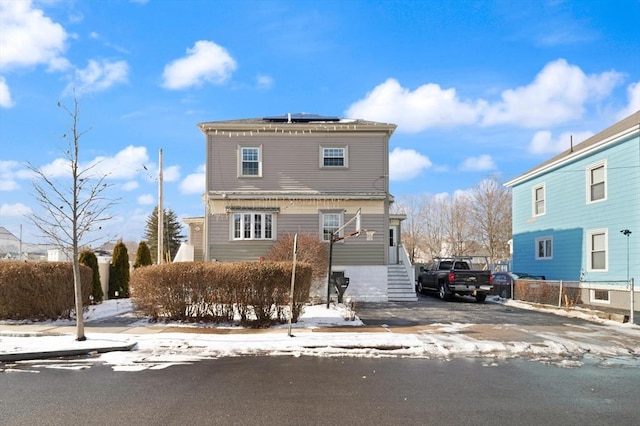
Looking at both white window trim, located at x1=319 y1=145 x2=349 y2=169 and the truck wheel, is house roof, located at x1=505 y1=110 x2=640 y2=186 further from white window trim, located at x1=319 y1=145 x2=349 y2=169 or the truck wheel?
white window trim, located at x1=319 y1=145 x2=349 y2=169

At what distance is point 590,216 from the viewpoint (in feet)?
65.6

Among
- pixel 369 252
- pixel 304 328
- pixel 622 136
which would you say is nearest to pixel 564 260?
pixel 622 136

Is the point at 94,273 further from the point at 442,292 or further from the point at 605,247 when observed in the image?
the point at 605,247

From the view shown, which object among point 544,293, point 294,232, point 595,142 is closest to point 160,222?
point 294,232

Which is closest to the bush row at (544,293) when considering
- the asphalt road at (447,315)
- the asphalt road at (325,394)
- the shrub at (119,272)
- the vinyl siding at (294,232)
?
the asphalt road at (447,315)

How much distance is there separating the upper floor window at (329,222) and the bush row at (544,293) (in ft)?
25.5

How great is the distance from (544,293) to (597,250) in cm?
317

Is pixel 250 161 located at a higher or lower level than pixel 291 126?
lower

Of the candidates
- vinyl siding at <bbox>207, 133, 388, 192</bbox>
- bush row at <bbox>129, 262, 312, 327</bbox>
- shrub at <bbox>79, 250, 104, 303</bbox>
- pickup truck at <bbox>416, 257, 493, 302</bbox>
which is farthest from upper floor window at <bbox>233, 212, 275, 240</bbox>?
bush row at <bbox>129, 262, 312, 327</bbox>

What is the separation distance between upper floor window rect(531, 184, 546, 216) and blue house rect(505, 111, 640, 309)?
41mm

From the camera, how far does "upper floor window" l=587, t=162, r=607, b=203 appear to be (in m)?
19.3

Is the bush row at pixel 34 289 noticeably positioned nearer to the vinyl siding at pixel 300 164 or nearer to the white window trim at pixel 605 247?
the vinyl siding at pixel 300 164

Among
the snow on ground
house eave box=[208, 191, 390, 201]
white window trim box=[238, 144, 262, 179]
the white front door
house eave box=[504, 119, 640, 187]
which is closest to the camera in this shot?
the snow on ground

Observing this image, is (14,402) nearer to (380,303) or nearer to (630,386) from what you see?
(630,386)
